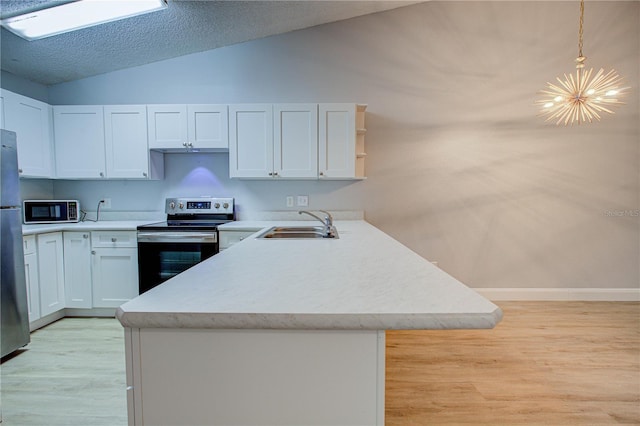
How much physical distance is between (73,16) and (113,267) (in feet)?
6.79

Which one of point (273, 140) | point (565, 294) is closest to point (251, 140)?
point (273, 140)

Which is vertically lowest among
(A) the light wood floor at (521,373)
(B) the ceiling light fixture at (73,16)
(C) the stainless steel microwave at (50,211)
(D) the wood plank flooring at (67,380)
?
(D) the wood plank flooring at (67,380)

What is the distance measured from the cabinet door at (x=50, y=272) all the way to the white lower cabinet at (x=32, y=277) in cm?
4

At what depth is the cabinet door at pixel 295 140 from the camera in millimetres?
3123

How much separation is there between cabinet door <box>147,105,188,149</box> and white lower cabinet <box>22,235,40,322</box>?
4.35ft

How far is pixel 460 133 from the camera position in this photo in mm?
3480

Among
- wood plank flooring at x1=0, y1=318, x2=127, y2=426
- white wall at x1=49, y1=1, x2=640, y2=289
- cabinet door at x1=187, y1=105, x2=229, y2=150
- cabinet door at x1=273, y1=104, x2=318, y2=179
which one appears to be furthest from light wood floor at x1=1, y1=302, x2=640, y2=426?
cabinet door at x1=187, y1=105, x2=229, y2=150

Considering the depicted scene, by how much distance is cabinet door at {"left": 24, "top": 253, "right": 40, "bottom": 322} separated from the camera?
264cm

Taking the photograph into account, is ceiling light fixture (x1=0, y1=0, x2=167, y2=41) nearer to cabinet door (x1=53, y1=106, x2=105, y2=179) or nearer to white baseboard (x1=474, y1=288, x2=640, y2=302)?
cabinet door (x1=53, y1=106, x2=105, y2=179)

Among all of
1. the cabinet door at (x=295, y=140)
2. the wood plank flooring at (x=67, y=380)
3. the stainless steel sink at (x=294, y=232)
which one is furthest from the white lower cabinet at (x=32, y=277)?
the cabinet door at (x=295, y=140)

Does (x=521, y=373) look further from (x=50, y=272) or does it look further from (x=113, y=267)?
(x=50, y=272)

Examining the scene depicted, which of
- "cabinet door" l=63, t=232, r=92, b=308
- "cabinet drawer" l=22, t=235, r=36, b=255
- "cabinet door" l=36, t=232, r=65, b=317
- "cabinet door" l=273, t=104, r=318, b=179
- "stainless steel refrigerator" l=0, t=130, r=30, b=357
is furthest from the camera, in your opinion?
"cabinet door" l=273, t=104, r=318, b=179

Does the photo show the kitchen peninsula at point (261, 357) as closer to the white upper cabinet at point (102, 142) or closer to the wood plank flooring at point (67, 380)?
the wood plank flooring at point (67, 380)

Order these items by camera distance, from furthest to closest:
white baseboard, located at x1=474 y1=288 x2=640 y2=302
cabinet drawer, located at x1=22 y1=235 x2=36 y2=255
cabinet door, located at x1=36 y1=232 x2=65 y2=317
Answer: white baseboard, located at x1=474 y1=288 x2=640 y2=302 → cabinet door, located at x1=36 y1=232 x2=65 y2=317 → cabinet drawer, located at x1=22 y1=235 x2=36 y2=255
